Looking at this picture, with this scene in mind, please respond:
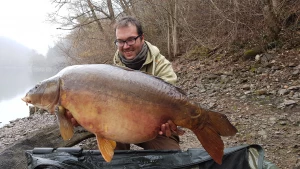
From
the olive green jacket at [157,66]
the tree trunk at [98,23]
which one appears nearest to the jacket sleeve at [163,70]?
the olive green jacket at [157,66]

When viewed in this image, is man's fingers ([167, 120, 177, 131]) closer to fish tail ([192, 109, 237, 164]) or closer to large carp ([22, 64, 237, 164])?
large carp ([22, 64, 237, 164])

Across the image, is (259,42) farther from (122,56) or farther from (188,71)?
(122,56)

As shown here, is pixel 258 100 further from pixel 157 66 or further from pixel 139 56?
pixel 139 56

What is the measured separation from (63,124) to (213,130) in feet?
2.42

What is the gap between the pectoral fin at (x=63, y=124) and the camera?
1393mm

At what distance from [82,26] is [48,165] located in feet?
32.6

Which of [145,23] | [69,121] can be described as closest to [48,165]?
[69,121]

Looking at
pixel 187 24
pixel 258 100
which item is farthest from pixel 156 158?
pixel 187 24

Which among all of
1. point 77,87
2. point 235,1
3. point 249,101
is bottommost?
point 249,101

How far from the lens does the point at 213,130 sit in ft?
4.27

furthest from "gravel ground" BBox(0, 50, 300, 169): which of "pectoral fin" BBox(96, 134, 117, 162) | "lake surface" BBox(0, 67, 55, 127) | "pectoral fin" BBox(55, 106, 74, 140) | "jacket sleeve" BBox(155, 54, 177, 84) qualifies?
"lake surface" BBox(0, 67, 55, 127)

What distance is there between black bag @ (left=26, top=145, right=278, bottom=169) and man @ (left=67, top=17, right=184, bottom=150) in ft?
0.61

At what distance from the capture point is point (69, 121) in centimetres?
144

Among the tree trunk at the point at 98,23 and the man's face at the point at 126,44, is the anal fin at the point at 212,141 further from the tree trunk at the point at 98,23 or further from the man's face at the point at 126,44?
the tree trunk at the point at 98,23
